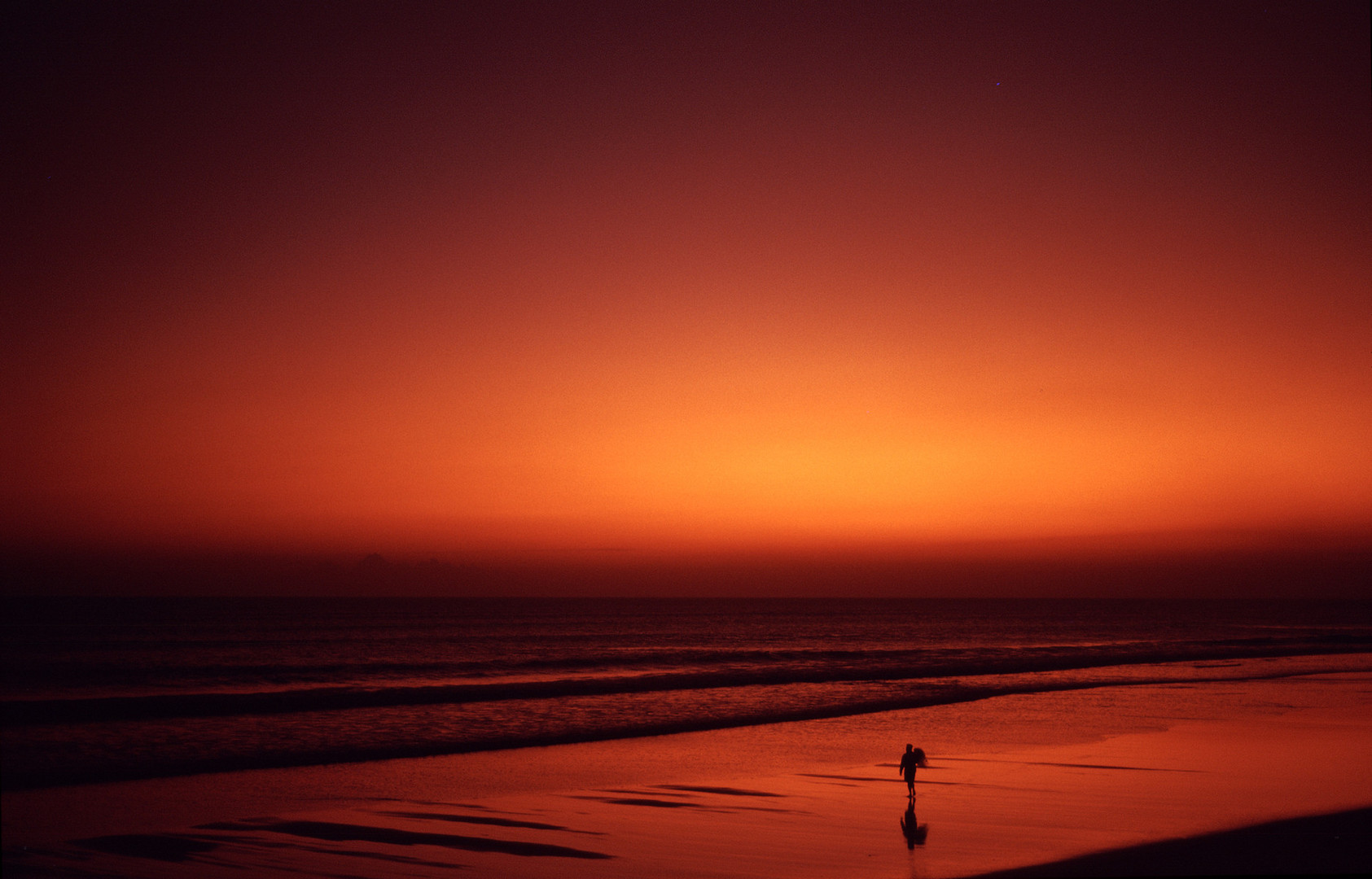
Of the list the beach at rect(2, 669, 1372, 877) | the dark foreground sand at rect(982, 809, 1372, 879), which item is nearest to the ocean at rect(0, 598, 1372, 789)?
the beach at rect(2, 669, 1372, 877)

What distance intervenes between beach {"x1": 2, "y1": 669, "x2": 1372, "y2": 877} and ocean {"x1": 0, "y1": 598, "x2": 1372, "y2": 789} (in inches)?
92.1

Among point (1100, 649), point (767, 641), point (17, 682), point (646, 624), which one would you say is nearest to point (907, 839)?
point (17, 682)

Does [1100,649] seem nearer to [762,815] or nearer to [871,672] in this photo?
[871,672]

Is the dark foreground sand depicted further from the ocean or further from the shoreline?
the ocean

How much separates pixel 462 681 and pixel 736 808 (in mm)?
19351

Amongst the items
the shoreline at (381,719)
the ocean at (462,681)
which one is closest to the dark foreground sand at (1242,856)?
the shoreline at (381,719)

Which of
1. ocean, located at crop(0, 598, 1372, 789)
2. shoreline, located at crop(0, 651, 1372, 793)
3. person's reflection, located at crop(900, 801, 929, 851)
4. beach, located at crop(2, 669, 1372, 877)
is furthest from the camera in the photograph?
ocean, located at crop(0, 598, 1372, 789)

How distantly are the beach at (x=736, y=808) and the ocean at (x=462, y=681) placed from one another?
7.67 ft

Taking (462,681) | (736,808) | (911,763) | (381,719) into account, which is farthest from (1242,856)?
(462,681)

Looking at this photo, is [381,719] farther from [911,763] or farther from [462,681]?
[911,763]

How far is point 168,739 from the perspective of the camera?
1623 centimetres

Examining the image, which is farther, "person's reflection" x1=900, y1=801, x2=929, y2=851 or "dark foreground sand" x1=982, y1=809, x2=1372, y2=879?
"person's reflection" x1=900, y1=801, x2=929, y2=851

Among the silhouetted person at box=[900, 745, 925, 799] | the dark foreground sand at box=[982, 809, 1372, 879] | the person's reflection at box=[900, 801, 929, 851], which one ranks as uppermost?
the silhouetted person at box=[900, 745, 925, 799]

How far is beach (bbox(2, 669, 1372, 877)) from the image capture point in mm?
8383
